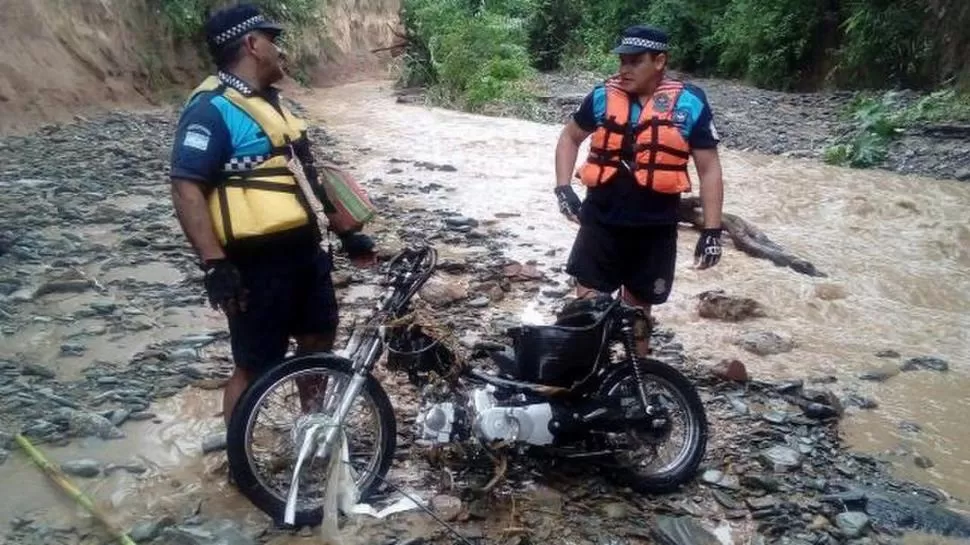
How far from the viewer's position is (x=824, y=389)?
5734 millimetres

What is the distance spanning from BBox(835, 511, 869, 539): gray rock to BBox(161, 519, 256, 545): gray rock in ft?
7.87

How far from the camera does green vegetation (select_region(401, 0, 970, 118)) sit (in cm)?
1956

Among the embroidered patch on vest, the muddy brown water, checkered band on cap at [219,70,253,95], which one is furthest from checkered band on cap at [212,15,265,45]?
the muddy brown water

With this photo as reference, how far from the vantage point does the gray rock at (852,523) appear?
398cm

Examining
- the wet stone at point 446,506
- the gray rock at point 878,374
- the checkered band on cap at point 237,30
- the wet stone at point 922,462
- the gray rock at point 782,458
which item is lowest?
the gray rock at point 878,374

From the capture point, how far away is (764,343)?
649cm

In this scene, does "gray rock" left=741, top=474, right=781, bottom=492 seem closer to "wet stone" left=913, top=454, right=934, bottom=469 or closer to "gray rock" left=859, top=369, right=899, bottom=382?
"wet stone" left=913, top=454, right=934, bottom=469

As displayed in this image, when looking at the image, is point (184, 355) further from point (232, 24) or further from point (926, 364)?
point (926, 364)

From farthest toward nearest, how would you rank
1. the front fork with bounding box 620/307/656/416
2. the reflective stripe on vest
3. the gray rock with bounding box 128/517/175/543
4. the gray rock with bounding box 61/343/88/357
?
the gray rock with bounding box 61/343/88/357 < the front fork with bounding box 620/307/656/416 < the gray rock with bounding box 128/517/175/543 < the reflective stripe on vest

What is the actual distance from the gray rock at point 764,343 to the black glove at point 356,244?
3348 mm

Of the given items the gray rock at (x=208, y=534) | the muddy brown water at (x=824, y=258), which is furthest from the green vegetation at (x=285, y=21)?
the gray rock at (x=208, y=534)

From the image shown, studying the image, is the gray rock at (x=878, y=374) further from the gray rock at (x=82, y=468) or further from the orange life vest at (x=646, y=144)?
the gray rock at (x=82, y=468)

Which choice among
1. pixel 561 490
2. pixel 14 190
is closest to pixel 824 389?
pixel 561 490

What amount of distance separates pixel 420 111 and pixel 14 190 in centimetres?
1063
